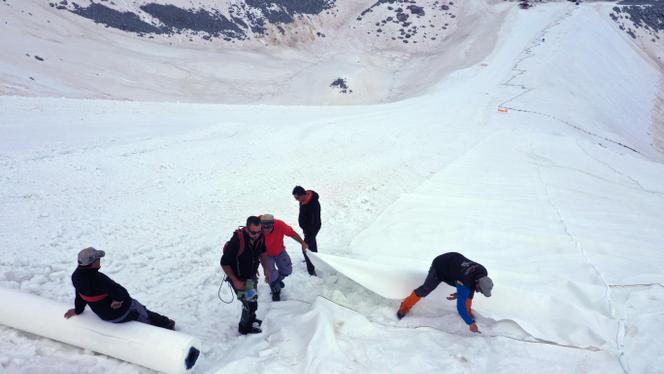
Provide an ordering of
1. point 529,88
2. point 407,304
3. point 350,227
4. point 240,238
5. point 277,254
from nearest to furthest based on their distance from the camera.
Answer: point 240,238 → point 407,304 → point 277,254 → point 350,227 → point 529,88

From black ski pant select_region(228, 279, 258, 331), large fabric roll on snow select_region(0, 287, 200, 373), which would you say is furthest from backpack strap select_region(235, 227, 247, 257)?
large fabric roll on snow select_region(0, 287, 200, 373)

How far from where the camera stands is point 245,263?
479cm

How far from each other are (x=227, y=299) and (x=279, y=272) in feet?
2.92

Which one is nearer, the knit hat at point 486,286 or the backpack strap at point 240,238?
the knit hat at point 486,286

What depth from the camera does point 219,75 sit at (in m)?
26.9

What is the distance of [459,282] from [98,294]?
12.4ft

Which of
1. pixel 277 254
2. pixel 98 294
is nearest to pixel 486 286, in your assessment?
pixel 277 254

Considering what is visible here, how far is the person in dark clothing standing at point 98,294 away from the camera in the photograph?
4.09m

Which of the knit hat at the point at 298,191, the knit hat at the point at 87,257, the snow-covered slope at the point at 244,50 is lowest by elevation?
the snow-covered slope at the point at 244,50

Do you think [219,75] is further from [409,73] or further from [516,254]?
[516,254]

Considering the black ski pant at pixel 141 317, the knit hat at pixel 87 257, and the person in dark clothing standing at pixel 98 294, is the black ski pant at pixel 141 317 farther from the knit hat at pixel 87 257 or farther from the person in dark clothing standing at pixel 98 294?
the knit hat at pixel 87 257

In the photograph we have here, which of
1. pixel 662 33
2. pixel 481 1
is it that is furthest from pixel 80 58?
pixel 662 33

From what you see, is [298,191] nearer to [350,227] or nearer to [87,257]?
[87,257]

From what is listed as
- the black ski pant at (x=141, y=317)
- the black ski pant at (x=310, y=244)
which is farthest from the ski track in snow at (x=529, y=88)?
the black ski pant at (x=141, y=317)
